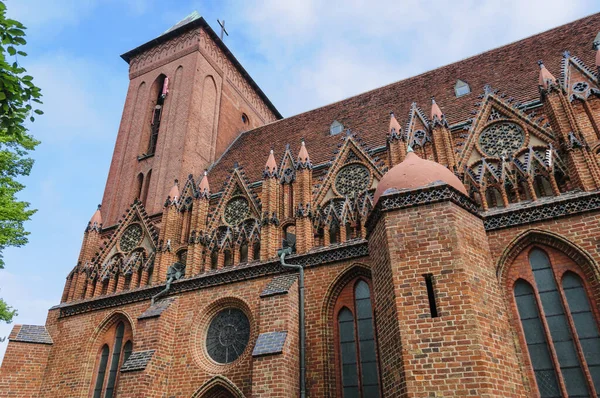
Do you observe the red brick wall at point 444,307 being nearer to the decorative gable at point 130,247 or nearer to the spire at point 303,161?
the spire at point 303,161

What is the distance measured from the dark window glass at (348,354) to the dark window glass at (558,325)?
14.0ft

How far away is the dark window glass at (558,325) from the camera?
29.9 ft

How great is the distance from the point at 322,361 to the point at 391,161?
19.4 feet

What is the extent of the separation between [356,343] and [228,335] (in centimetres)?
376

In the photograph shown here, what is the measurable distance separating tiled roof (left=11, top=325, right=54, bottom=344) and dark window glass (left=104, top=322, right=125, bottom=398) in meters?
2.53

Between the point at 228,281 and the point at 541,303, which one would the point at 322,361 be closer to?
the point at 228,281

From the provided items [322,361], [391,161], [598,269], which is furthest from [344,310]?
[598,269]

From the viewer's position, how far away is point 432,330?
8.19 meters

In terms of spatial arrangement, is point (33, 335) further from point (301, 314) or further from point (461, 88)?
point (461, 88)

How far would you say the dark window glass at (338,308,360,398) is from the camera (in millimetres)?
11242

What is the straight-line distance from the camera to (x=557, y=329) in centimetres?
973

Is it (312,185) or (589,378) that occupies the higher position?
(312,185)

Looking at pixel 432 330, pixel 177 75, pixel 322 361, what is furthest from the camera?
pixel 177 75

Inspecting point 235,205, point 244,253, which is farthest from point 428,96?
point 244,253
